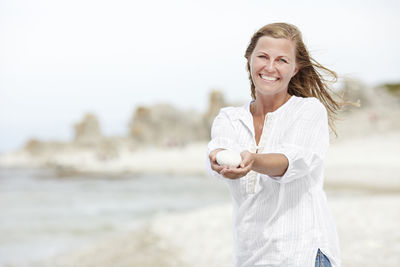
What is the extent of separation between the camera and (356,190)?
12742 millimetres

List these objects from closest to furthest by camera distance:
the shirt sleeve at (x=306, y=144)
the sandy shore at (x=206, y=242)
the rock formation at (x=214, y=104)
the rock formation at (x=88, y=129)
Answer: the shirt sleeve at (x=306, y=144) → the sandy shore at (x=206, y=242) → the rock formation at (x=214, y=104) → the rock formation at (x=88, y=129)

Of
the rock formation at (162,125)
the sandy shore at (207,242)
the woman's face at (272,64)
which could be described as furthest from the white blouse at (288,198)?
the rock formation at (162,125)

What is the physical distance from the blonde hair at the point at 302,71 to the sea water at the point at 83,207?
645cm

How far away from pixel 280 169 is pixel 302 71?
0.67 metres

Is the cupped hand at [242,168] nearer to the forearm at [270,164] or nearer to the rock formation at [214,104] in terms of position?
the forearm at [270,164]

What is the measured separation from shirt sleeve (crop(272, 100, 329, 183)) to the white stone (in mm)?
213

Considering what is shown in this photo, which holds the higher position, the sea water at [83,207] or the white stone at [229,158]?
the white stone at [229,158]

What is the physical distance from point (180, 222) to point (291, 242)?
661 cm

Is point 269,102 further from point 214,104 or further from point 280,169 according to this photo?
point 214,104

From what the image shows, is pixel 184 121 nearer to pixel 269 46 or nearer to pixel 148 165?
pixel 148 165

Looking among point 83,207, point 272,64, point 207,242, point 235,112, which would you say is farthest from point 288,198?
point 83,207

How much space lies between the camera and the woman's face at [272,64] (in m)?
1.92

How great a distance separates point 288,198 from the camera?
1851 mm

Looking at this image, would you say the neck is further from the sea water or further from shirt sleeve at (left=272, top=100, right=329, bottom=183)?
the sea water
